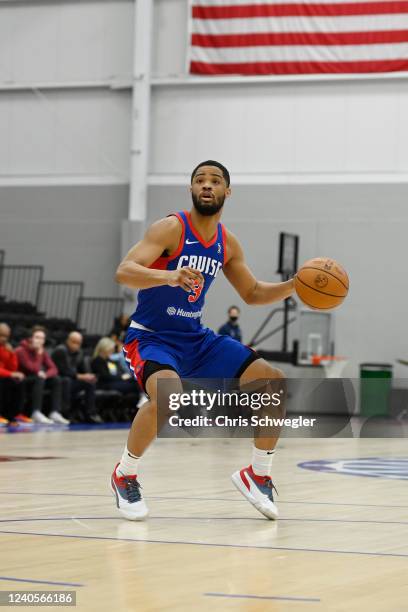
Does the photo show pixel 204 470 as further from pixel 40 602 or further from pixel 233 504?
pixel 40 602

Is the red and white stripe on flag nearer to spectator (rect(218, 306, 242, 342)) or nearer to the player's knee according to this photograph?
spectator (rect(218, 306, 242, 342))

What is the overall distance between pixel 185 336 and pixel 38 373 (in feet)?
29.5

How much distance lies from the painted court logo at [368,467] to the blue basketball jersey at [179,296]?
3194 millimetres

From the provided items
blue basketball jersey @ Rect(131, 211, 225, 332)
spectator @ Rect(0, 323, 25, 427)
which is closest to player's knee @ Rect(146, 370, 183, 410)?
blue basketball jersey @ Rect(131, 211, 225, 332)

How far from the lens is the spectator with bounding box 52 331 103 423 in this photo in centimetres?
1523

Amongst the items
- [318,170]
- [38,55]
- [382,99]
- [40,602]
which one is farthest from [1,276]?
[40,602]

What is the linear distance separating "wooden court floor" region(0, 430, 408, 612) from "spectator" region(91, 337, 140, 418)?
290 inches

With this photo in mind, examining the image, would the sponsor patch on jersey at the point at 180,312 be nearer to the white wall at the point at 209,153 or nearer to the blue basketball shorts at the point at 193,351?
the blue basketball shorts at the point at 193,351

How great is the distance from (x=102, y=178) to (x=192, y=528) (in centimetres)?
1700

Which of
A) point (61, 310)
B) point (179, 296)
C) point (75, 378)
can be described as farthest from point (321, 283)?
point (61, 310)

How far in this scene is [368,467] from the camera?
927 cm

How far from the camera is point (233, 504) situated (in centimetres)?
628

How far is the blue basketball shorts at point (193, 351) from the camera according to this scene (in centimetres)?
565

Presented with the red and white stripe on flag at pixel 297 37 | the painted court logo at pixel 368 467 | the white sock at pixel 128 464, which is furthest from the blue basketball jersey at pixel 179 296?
the red and white stripe on flag at pixel 297 37
